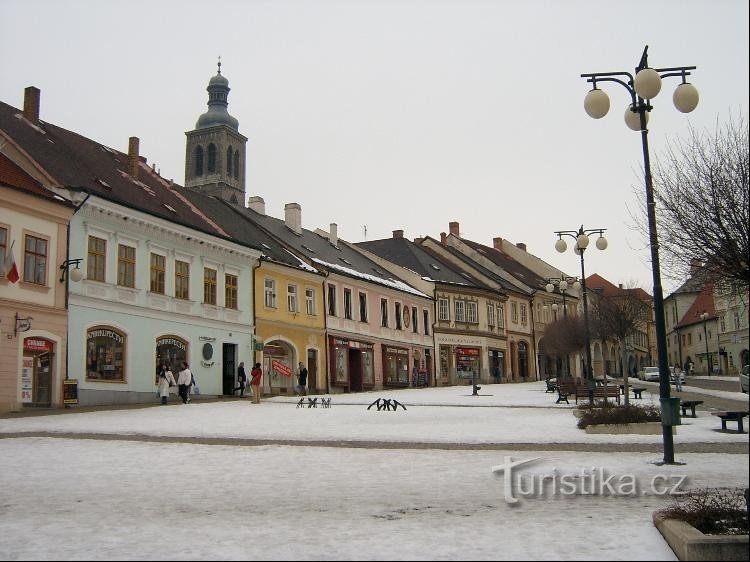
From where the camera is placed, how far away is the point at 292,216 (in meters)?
48.1

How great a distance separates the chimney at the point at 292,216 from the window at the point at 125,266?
61.6ft

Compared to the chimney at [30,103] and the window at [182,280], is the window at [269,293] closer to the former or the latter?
the window at [182,280]

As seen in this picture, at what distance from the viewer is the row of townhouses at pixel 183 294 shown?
25.5 m

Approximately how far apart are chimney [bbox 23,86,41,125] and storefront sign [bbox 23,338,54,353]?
10274 millimetres

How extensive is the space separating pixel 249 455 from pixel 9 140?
1851cm

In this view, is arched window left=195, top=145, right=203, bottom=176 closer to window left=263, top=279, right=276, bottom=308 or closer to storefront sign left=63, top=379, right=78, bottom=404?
window left=263, top=279, right=276, bottom=308

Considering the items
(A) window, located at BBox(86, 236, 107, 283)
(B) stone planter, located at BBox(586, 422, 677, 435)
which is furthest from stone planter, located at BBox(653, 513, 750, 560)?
(A) window, located at BBox(86, 236, 107, 283)

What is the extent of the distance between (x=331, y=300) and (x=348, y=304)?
2.16 metres

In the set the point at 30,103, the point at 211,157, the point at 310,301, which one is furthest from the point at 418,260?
the point at 211,157

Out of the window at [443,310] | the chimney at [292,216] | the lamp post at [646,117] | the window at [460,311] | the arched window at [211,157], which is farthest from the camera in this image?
the arched window at [211,157]

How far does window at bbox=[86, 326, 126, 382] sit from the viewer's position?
2733cm

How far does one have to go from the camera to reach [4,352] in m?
24.0

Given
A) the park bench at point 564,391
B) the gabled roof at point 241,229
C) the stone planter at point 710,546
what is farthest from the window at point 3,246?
the stone planter at point 710,546

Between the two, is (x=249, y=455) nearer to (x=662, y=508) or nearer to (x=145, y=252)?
(x=662, y=508)
